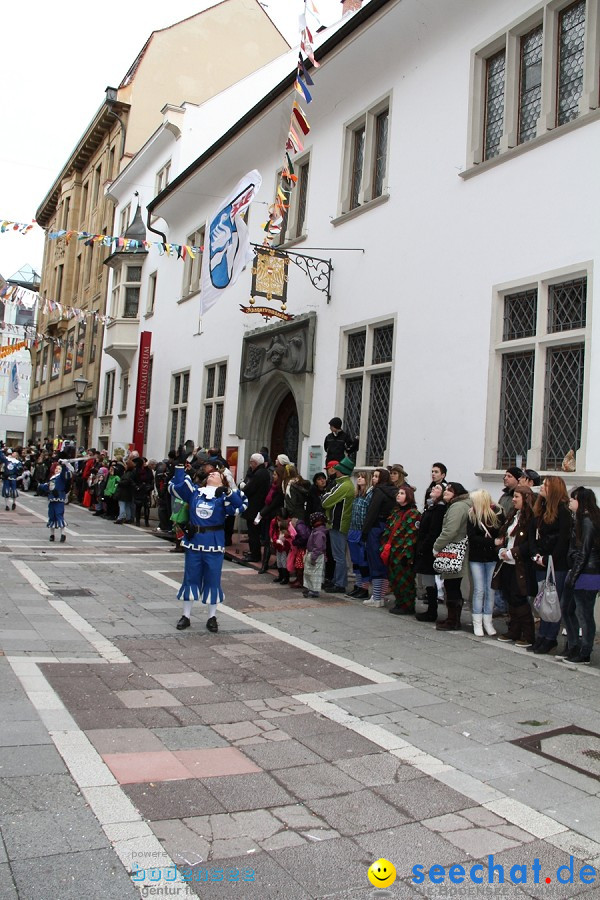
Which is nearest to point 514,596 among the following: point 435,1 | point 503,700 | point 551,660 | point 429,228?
point 551,660

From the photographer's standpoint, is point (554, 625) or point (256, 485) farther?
point (256, 485)

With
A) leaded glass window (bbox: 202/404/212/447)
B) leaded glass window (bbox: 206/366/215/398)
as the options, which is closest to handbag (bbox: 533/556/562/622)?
leaded glass window (bbox: 202/404/212/447)

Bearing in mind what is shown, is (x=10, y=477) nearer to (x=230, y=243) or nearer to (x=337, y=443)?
(x=230, y=243)

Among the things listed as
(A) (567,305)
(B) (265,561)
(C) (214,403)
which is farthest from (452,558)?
(C) (214,403)

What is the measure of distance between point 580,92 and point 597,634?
21.1ft

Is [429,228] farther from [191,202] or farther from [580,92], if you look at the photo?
[191,202]

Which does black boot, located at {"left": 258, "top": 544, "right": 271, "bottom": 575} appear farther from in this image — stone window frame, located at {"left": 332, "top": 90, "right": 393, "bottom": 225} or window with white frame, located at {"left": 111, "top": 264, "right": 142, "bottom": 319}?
window with white frame, located at {"left": 111, "top": 264, "right": 142, "bottom": 319}

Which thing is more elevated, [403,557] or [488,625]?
[403,557]

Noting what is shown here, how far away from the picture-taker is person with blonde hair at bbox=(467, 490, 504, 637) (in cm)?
832

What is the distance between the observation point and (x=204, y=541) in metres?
8.25

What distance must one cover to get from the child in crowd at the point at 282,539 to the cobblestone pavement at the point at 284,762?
2538mm

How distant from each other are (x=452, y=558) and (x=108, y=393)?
23740mm

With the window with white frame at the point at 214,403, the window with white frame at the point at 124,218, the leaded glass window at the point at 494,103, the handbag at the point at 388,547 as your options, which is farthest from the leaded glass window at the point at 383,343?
the window with white frame at the point at 124,218

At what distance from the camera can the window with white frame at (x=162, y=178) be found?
25.6 m
